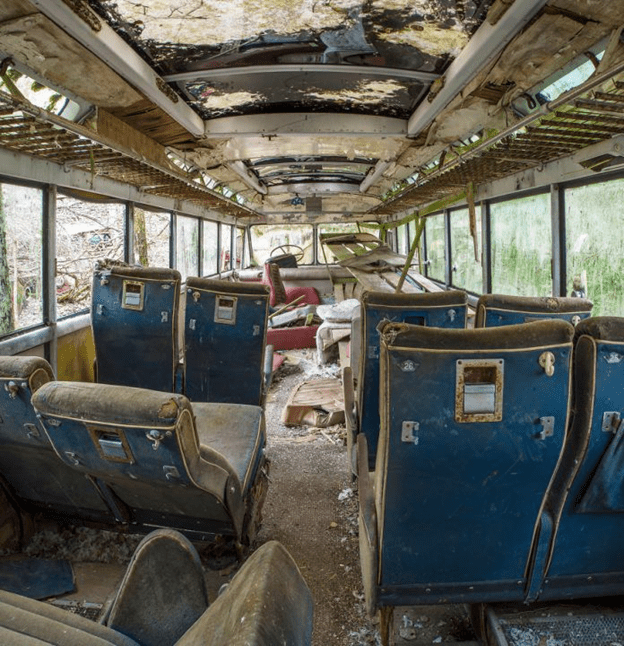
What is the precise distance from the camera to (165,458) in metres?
1.63

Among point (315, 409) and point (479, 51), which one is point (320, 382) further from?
point (479, 51)

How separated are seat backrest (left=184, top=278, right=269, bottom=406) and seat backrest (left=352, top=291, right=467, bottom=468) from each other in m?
0.92

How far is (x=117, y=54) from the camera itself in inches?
91.0

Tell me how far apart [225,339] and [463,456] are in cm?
227

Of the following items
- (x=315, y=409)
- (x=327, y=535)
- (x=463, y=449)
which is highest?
(x=463, y=449)

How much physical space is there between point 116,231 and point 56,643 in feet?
17.8

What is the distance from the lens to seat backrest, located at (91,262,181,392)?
347 centimetres

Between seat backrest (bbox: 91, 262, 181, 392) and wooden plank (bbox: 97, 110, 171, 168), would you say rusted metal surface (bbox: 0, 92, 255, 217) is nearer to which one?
wooden plank (bbox: 97, 110, 171, 168)

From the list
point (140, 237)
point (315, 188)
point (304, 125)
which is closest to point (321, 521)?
point (304, 125)

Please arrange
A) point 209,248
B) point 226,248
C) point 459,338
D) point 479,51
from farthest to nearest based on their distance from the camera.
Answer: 1. point 226,248
2. point 209,248
3. point 479,51
4. point 459,338

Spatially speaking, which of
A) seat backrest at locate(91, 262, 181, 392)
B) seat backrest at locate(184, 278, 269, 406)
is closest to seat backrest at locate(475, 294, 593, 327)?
seat backrest at locate(184, 278, 269, 406)

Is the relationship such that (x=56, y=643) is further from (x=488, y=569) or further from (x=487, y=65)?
(x=487, y=65)

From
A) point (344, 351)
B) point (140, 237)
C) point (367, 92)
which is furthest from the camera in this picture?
point (140, 237)

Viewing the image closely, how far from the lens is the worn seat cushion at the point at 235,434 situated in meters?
2.36
